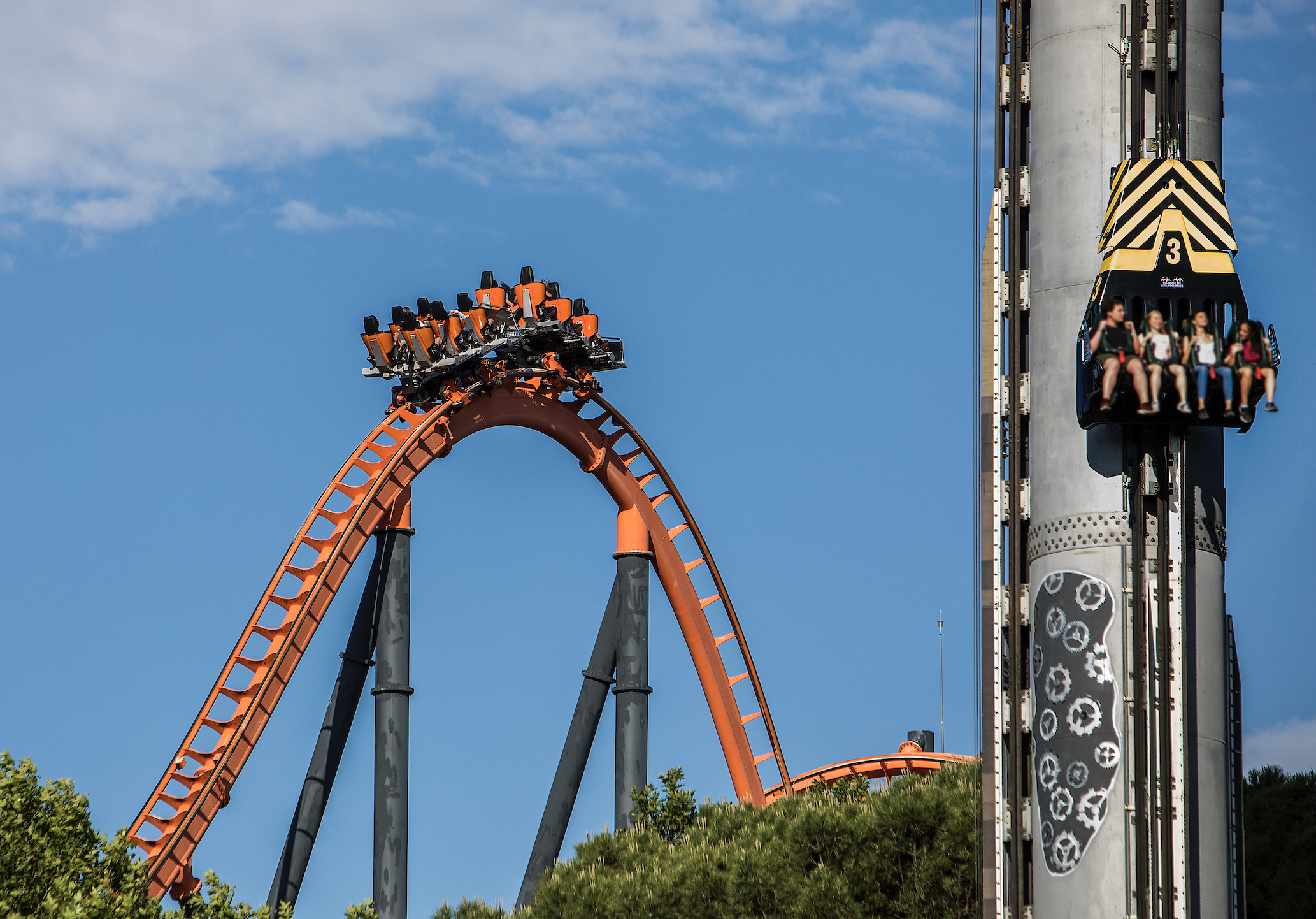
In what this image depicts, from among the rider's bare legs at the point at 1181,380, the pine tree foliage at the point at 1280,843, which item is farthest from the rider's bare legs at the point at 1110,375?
the pine tree foliage at the point at 1280,843

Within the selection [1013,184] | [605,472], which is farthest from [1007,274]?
[605,472]

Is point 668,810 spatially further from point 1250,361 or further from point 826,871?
point 1250,361

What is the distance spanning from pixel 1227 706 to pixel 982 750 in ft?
7.59

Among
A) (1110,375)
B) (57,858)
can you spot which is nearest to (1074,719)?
(1110,375)

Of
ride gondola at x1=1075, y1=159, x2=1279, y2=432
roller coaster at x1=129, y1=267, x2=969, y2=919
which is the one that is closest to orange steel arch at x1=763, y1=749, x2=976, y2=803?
roller coaster at x1=129, y1=267, x2=969, y2=919

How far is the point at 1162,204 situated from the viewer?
18.0 m

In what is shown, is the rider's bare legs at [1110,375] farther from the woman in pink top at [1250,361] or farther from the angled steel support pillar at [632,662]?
the angled steel support pillar at [632,662]

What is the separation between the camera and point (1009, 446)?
19.3 metres

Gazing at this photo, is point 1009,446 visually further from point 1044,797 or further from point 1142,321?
point 1044,797

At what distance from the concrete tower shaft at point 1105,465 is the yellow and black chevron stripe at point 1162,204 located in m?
0.68

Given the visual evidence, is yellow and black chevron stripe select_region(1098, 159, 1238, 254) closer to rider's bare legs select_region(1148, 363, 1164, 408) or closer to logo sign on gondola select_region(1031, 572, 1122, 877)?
rider's bare legs select_region(1148, 363, 1164, 408)

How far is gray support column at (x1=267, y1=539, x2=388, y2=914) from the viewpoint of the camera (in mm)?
31516

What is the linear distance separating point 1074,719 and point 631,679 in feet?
56.9

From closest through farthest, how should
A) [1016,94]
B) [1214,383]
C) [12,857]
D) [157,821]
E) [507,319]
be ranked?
[1214,383]
[1016,94]
[12,857]
[157,821]
[507,319]
